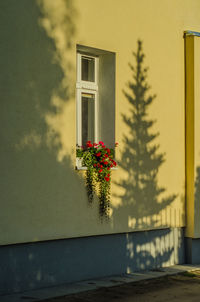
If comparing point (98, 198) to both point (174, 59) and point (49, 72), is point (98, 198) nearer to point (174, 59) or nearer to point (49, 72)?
point (49, 72)

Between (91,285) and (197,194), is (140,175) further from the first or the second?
(91,285)

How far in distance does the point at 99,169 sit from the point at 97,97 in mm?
1463

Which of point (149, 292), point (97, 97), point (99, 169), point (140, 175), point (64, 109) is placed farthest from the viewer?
point (140, 175)

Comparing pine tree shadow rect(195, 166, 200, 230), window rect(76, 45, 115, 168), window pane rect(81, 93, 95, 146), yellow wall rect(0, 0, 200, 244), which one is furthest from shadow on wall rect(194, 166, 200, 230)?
window pane rect(81, 93, 95, 146)

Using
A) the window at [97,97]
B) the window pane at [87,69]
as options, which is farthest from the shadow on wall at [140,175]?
the window pane at [87,69]

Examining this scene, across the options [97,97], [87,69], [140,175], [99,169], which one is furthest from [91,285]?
[87,69]

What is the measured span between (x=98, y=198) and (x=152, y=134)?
1.85m

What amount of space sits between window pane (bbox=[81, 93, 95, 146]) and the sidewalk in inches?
93.0

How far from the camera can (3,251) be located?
8.13 meters

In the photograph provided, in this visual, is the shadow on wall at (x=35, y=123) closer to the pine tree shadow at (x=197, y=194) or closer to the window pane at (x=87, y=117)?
the window pane at (x=87, y=117)

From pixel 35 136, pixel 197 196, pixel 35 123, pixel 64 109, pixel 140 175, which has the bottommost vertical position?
pixel 197 196

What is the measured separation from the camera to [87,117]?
10062 mm

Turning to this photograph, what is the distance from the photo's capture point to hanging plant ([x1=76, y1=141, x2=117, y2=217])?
9.42 m

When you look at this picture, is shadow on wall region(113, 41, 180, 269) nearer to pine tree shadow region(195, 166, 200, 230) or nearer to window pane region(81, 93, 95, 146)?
window pane region(81, 93, 95, 146)
